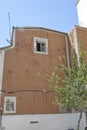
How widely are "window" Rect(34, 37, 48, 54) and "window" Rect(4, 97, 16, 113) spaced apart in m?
4.62

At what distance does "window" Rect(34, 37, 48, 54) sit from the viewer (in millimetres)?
16297

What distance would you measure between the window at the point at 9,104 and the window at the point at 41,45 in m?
4.62

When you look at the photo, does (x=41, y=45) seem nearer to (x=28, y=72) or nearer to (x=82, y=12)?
(x=28, y=72)

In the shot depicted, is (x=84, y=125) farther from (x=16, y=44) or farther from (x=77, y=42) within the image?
(x=16, y=44)

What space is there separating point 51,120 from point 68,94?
118 inches

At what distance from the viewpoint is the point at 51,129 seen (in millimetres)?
13750

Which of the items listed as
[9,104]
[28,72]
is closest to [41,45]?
[28,72]

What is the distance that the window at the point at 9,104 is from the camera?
1360 centimetres

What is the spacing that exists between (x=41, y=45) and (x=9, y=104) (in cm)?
579

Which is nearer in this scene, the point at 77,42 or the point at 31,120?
the point at 31,120

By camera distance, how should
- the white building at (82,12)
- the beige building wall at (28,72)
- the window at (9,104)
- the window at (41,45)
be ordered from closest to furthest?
the window at (9,104) → the beige building wall at (28,72) → the window at (41,45) → the white building at (82,12)

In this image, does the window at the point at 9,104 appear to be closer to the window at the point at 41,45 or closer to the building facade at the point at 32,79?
the building facade at the point at 32,79

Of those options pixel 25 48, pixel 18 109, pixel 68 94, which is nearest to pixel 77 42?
pixel 25 48

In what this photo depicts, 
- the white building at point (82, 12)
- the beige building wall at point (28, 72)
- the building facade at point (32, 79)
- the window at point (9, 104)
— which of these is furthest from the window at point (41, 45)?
the white building at point (82, 12)
